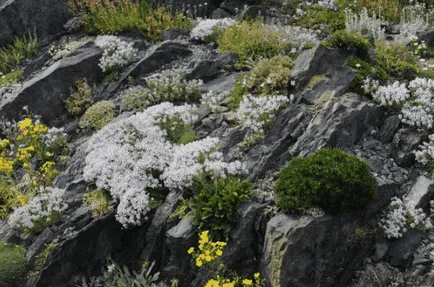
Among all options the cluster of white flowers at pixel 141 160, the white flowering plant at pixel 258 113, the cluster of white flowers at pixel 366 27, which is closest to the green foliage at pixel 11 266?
the cluster of white flowers at pixel 141 160

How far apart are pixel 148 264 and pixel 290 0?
13192mm

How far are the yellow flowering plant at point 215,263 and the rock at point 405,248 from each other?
2.60m

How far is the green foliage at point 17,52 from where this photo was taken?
17125mm

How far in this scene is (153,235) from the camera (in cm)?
977

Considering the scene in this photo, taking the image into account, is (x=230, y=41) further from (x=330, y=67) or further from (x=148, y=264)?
(x=148, y=264)

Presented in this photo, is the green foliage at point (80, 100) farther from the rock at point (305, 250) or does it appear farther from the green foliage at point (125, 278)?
the rock at point (305, 250)

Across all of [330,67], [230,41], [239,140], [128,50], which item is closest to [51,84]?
[128,50]

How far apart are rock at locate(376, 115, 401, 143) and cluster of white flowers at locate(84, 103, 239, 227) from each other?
11.2ft

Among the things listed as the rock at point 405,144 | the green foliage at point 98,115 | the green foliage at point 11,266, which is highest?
the green foliage at point 98,115

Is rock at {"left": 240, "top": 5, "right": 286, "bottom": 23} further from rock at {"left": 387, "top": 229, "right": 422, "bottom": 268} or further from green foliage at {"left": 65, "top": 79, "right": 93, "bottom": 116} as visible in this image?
rock at {"left": 387, "top": 229, "right": 422, "bottom": 268}

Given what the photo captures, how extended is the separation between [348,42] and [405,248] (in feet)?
18.0

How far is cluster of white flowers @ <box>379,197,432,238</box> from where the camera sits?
888cm

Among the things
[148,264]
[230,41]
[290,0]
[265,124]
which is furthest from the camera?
[290,0]

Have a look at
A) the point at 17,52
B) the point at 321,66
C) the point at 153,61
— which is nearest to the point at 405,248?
the point at 321,66
